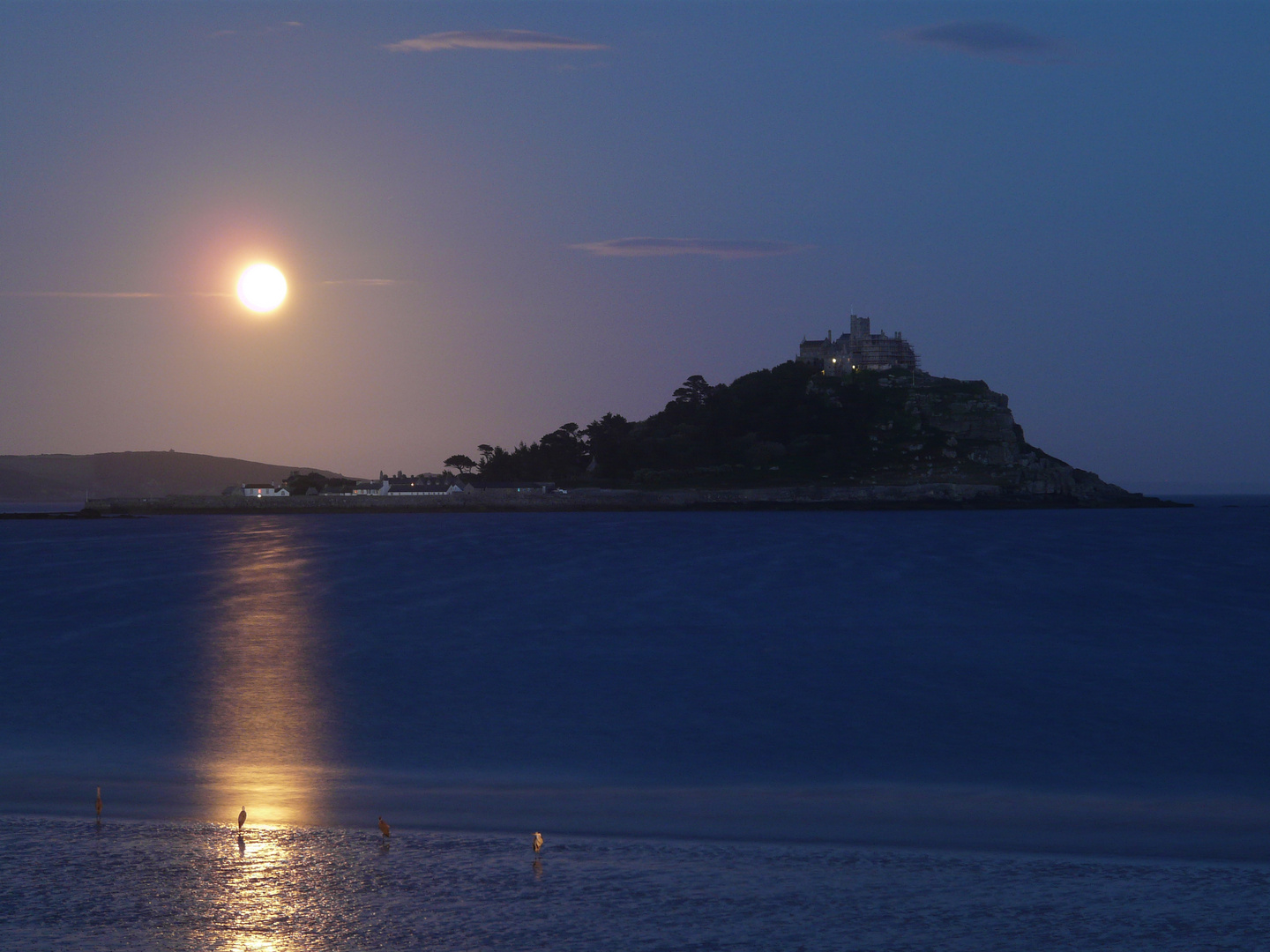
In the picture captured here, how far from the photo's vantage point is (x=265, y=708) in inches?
1000

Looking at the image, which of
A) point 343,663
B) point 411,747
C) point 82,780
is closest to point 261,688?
point 343,663

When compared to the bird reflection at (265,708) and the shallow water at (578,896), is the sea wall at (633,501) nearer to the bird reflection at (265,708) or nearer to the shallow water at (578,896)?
the bird reflection at (265,708)

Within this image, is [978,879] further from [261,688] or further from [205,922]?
[261,688]

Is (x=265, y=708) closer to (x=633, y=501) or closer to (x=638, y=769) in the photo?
(x=638, y=769)

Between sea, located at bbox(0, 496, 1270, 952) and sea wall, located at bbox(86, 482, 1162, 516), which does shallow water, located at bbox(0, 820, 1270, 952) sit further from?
sea wall, located at bbox(86, 482, 1162, 516)

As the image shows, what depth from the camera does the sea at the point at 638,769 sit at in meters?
10.8

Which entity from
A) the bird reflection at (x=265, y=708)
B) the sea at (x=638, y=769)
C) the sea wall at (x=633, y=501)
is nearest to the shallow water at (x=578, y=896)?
the sea at (x=638, y=769)

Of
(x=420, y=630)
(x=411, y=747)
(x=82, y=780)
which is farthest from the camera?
(x=420, y=630)

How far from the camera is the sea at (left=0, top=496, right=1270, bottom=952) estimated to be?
427 inches

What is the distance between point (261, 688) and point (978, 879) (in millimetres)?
20354

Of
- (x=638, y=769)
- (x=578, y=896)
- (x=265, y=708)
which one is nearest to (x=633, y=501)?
(x=265, y=708)

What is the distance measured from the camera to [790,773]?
1911 centimetres

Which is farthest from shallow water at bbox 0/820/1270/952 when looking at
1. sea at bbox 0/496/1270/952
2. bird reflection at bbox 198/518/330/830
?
bird reflection at bbox 198/518/330/830

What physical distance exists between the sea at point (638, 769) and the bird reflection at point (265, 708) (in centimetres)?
14
